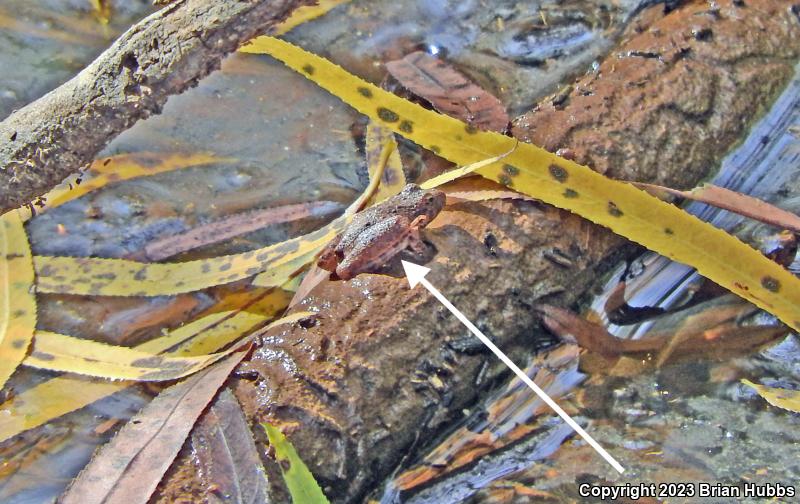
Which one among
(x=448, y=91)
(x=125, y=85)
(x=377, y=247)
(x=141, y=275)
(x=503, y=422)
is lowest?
(x=503, y=422)

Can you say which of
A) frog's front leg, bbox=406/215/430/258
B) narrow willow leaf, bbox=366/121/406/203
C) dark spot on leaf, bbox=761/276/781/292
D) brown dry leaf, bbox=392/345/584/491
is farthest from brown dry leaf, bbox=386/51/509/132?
dark spot on leaf, bbox=761/276/781/292

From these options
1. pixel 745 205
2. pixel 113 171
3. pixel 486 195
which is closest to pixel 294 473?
pixel 486 195

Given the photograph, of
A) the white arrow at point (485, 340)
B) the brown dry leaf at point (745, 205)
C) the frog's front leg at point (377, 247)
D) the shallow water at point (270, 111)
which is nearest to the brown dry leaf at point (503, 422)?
the white arrow at point (485, 340)

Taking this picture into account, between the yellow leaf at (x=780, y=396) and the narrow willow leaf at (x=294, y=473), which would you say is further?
the yellow leaf at (x=780, y=396)

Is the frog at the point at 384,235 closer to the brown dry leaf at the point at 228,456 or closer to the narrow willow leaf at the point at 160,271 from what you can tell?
the narrow willow leaf at the point at 160,271

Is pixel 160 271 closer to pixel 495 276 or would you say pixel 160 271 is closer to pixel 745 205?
pixel 495 276

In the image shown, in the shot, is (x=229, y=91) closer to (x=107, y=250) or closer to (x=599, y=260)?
(x=107, y=250)
